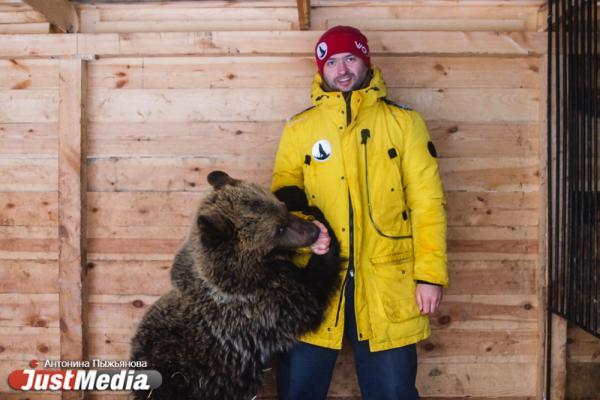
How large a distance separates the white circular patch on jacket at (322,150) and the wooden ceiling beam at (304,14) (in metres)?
0.96

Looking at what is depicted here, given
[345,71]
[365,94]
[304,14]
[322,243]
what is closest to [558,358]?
[322,243]

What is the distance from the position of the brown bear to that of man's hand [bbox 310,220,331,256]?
4 cm

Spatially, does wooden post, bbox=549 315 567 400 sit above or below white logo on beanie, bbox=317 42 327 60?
below

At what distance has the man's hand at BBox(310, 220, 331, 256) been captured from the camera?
2.27 m

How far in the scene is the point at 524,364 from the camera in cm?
318

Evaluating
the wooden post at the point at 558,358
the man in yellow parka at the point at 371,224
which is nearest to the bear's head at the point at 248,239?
the man in yellow parka at the point at 371,224

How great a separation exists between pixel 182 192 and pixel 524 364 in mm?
2776

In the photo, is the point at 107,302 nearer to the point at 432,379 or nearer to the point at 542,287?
the point at 432,379

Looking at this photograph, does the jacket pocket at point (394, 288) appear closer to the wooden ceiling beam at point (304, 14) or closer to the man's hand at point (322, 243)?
the man's hand at point (322, 243)

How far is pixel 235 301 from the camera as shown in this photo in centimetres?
230

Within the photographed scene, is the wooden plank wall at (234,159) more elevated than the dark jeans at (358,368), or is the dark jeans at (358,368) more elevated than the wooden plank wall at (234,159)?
the wooden plank wall at (234,159)

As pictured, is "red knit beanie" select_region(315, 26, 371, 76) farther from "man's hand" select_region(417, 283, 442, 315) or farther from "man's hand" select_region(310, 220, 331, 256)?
"man's hand" select_region(417, 283, 442, 315)

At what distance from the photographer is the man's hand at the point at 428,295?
2.25 meters

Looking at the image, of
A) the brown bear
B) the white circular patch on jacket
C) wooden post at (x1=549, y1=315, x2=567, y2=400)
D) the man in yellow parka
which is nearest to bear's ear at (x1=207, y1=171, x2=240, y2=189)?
the brown bear
